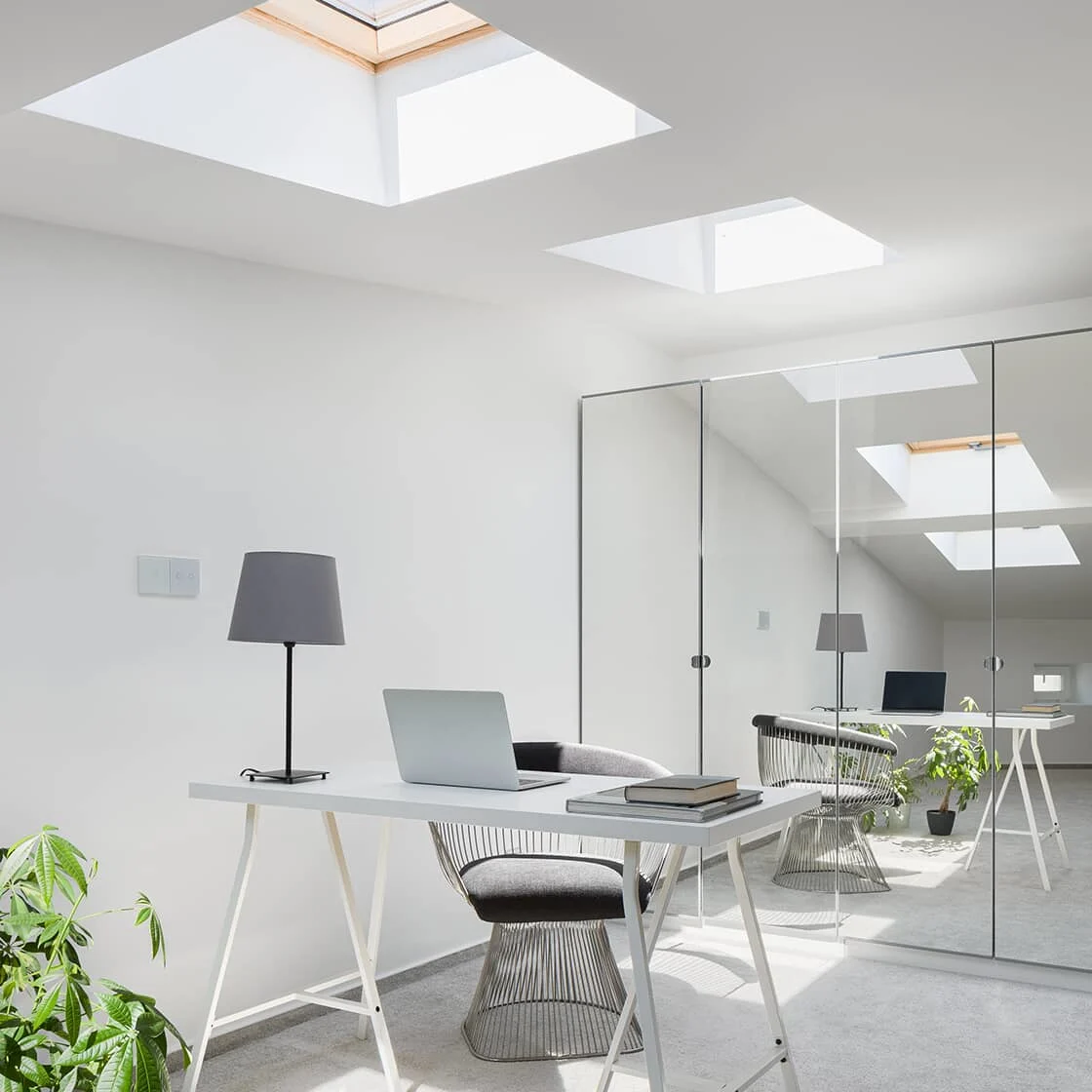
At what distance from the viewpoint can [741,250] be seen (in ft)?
14.0

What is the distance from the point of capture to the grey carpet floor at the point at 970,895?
386cm

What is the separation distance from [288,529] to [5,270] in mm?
1089

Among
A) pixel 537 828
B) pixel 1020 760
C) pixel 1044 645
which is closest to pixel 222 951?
pixel 537 828

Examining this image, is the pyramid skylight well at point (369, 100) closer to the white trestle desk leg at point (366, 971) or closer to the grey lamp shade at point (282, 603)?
the grey lamp shade at point (282, 603)

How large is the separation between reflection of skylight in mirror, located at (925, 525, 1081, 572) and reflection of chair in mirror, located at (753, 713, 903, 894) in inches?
27.3

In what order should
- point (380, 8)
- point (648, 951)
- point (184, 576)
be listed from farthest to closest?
point (184, 576)
point (380, 8)
point (648, 951)

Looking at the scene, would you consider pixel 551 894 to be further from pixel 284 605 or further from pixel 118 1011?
pixel 118 1011

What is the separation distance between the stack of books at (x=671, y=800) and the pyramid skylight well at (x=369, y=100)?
146cm

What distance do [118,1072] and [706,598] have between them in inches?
114

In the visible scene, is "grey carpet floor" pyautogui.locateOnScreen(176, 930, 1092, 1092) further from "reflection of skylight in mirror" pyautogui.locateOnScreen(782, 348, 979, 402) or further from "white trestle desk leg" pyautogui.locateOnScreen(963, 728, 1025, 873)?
"reflection of skylight in mirror" pyautogui.locateOnScreen(782, 348, 979, 402)

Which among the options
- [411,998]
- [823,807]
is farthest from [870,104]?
[411,998]

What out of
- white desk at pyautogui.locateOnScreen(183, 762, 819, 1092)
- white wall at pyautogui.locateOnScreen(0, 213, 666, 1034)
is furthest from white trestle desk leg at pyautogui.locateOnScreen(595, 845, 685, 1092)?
white wall at pyautogui.locateOnScreen(0, 213, 666, 1034)

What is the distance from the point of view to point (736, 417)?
457 centimetres

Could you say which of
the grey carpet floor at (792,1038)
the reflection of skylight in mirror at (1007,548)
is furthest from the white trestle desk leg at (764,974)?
the reflection of skylight in mirror at (1007,548)
